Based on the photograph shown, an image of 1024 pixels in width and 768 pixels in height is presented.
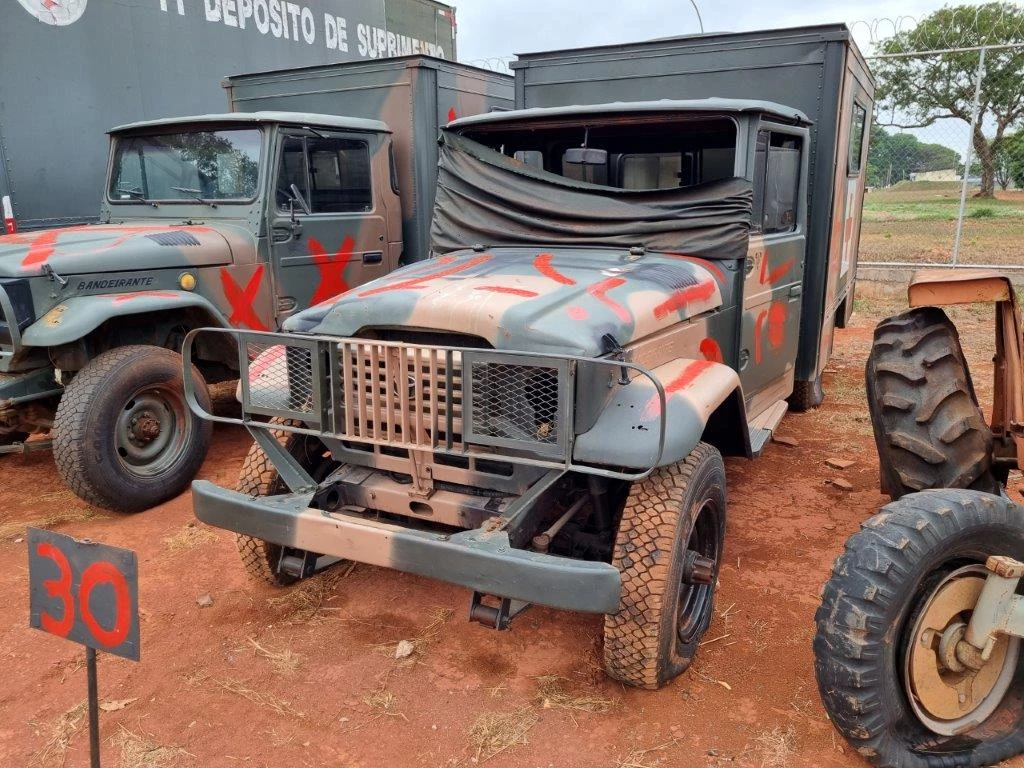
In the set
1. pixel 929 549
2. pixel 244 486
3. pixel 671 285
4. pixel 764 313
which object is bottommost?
pixel 244 486

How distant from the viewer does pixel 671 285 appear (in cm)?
350

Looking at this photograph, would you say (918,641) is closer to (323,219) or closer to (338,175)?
(323,219)

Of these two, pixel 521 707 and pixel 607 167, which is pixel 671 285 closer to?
pixel 607 167

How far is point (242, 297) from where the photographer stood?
5.55m

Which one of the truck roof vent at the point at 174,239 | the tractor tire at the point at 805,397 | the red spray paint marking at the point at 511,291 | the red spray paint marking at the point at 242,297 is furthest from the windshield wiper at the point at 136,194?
the tractor tire at the point at 805,397

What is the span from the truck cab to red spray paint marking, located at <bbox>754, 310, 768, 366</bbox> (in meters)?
3.08

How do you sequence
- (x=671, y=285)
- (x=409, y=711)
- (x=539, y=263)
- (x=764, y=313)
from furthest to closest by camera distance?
(x=764, y=313)
(x=539, y=263)
(x=671, y=285)
(x=409, y=711)

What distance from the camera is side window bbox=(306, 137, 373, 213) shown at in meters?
5.79

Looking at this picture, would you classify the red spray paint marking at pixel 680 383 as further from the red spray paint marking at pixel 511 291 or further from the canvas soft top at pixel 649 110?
the canvas soft top at pixel 649 110

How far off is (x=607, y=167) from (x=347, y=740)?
317cm

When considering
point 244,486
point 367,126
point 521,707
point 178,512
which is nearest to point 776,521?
point 521,707

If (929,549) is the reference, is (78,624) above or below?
below

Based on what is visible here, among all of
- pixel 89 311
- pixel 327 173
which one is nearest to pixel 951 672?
pixel 89 311

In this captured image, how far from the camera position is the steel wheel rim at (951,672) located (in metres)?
2.48
